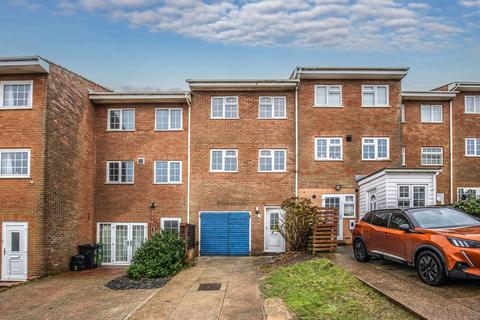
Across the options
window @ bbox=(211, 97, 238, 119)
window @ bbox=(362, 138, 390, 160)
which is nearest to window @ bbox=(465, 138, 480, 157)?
window @ bbox=(362, 138, 390, 160)

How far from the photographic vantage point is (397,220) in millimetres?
10492

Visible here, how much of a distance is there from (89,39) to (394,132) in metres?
14.7

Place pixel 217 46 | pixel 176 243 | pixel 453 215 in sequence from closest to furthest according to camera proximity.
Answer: pixel 453 215 → pixel 176 243 → pixel 217 46

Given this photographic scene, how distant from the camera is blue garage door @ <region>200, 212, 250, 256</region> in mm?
19516

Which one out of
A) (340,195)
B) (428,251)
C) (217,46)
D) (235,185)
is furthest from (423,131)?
(428,251)

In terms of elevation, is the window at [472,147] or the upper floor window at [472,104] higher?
the upper floor window at [472,104]

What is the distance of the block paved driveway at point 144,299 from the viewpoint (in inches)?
361

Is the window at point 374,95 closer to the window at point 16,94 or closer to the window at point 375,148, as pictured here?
the window at point 375,148

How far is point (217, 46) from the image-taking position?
18312mm

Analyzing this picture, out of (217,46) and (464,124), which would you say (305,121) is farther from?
(464,124)

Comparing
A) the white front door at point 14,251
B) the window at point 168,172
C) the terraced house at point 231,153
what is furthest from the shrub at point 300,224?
the white front door at point 14,251

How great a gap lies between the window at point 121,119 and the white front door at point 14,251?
672 centimetres

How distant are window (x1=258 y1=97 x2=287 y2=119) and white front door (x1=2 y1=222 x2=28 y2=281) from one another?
463 inches

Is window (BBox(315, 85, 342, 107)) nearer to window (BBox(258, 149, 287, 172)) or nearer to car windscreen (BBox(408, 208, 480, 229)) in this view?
Result: window (BBox(258, 149, 287, 172))
